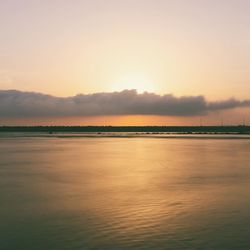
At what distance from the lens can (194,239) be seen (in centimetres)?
912

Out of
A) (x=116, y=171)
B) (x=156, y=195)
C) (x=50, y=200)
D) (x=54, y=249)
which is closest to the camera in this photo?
(x=54, y=249)

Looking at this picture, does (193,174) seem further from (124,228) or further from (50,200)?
(124,228)

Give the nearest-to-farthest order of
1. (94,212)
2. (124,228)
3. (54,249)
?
(54,249)
(124,228)
(94,212)

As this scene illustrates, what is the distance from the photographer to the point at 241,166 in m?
25.6

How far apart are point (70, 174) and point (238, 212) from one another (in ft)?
37.1

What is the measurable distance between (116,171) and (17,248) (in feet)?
48.7

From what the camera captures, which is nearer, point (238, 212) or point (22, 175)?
point (238, 212)

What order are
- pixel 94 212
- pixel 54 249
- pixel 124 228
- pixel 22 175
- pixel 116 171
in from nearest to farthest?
1. pixel 54 249
2. pixel 124 228
3. pixel 94 212
4. pixel 22 175
5. pixel 116 171

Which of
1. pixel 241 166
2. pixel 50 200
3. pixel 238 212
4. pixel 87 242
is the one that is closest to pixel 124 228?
pixel 87 242

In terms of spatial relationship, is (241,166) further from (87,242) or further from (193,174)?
(87,242)

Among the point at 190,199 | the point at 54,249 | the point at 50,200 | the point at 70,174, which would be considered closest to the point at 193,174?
the point at 70,174

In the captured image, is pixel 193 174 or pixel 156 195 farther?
pixel 193 174

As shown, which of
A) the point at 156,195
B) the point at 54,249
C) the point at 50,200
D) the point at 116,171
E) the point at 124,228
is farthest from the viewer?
the point at 116,171

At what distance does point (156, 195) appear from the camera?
1501 cm
